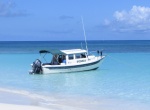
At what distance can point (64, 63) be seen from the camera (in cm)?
2705

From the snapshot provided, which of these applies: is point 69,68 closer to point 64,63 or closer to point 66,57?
point 64,63

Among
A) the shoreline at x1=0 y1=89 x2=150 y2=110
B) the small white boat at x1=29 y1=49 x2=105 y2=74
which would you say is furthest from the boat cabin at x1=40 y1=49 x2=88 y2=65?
the shoreline at x1=0 y1=89 x2=150 y2=110

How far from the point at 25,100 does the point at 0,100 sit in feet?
3.23

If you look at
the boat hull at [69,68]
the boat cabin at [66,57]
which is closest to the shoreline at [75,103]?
the boat hull at [69,68]

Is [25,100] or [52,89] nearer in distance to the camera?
[25,100]

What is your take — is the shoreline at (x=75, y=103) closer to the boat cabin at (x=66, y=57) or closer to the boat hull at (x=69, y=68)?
the boat hull at (x=69, y=68)

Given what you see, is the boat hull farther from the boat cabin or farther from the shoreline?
the shoreline

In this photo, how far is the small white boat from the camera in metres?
26.4

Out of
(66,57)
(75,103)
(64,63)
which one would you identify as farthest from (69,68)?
(75,103)

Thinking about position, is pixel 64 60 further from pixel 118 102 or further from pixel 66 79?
pixel 118 102

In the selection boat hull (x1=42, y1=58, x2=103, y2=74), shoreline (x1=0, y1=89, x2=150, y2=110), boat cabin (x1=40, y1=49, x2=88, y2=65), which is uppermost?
boat cabin (x1=40, y1=49, x2=88, y2=65)

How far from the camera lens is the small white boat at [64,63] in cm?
2644

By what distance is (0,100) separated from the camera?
14.3m

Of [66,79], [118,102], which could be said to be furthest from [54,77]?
[118,102]
